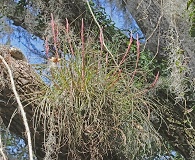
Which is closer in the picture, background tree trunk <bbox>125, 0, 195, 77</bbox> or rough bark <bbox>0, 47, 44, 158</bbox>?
rough bark <bbox>0, 47, 44, 158</bbox>

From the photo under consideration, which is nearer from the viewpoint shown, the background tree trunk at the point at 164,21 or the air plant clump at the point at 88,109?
the air plant clump at the point at 88,109

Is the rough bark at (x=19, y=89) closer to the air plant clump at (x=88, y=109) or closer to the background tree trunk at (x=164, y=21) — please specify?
the air plant clump at (x=88, y=109)

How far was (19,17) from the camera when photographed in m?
3.05

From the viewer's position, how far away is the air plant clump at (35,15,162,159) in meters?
1.79

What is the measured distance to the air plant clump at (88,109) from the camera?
5.86 feet

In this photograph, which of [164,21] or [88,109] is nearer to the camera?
[88,109]

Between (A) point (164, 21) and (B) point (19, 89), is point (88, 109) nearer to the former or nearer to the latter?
(B) point (19, 89)

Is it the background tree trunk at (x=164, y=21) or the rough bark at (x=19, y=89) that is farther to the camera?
the background tree trunk at (x=164, y=21)

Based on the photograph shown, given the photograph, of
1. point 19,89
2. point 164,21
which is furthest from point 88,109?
point 164,21

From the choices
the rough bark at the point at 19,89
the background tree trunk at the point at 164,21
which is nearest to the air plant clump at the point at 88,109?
the rough bark at the point at 19,89

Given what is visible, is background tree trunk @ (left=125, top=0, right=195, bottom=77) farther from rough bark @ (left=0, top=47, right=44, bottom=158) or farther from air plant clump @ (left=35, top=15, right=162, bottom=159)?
rough bark @ (left=0, top=47, right=44, bottom=158)

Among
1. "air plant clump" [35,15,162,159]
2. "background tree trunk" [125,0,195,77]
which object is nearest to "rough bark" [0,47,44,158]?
"air plant clump" [35,15,162,159]

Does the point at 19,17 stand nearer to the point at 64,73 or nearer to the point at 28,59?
the point at 28,59

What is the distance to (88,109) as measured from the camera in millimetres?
1793
